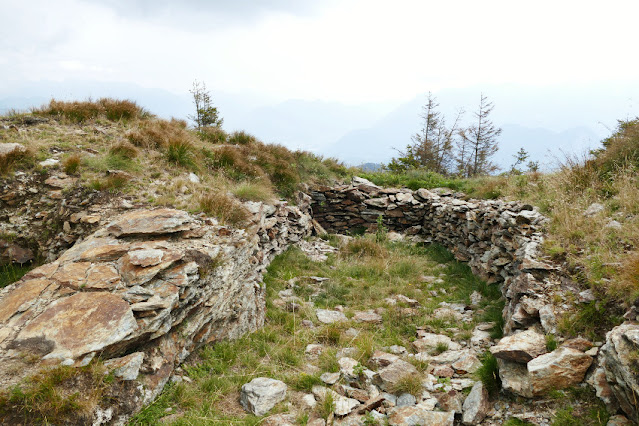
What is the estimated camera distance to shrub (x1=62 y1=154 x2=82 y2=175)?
7000 millimetres

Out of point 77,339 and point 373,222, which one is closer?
point 77,339

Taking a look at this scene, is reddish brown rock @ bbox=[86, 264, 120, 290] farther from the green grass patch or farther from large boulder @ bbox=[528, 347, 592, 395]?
large boulder @ bbox=[528, 347, 592, 395]

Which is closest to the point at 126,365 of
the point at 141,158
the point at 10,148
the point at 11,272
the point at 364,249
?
the point at 11,272

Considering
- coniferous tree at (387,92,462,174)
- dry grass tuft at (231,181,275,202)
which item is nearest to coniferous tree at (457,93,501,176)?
coniferous tree at (387,92,462,174)

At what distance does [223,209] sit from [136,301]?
108 inches

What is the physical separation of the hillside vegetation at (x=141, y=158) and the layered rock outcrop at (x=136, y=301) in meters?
1.02

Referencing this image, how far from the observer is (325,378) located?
4238 mm

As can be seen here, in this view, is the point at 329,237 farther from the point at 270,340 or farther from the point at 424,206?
the point at 270,340

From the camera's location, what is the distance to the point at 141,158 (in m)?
7.95

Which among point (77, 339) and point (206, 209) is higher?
point (206, 209)

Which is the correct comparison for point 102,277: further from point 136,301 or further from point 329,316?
point 329,316

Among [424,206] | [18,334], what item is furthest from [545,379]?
[424,206]

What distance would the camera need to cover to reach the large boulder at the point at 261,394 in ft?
12.2

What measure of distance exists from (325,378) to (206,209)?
12.0ft
